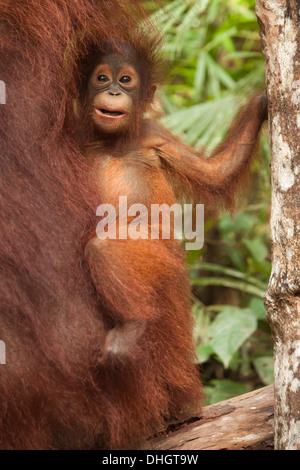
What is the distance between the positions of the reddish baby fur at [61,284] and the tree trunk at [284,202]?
371mm

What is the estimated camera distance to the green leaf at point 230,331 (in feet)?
10.5

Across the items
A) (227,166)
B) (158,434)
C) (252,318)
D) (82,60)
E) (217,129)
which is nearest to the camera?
(158,434)

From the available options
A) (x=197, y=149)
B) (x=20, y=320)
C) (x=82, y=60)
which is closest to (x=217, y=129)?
(x=197, y=149)

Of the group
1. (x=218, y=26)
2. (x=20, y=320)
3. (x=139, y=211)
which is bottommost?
(x=20, y=320)

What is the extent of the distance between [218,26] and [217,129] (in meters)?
1.66

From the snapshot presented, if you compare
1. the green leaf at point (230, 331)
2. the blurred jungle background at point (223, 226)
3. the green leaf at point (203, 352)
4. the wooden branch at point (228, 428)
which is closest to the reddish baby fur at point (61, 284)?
the wooden branch at point (228, 428)

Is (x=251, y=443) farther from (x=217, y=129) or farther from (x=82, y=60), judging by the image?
(x=217, y=129)

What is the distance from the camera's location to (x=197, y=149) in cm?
288

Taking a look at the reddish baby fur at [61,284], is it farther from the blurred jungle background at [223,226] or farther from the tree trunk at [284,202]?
the blurred jungle background at [223,226]

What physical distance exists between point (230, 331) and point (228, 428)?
3.93ft

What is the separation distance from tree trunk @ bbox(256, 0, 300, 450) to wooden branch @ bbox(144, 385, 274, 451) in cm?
18

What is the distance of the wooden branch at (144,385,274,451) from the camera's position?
2090 mm

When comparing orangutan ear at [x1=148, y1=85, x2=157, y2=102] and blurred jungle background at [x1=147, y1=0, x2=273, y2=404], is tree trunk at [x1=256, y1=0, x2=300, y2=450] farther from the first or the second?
blurred jungle background at [x1=147, y1=0, x2=273, y2=404]

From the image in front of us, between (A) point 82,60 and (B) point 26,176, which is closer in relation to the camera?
(B) point 26,176
